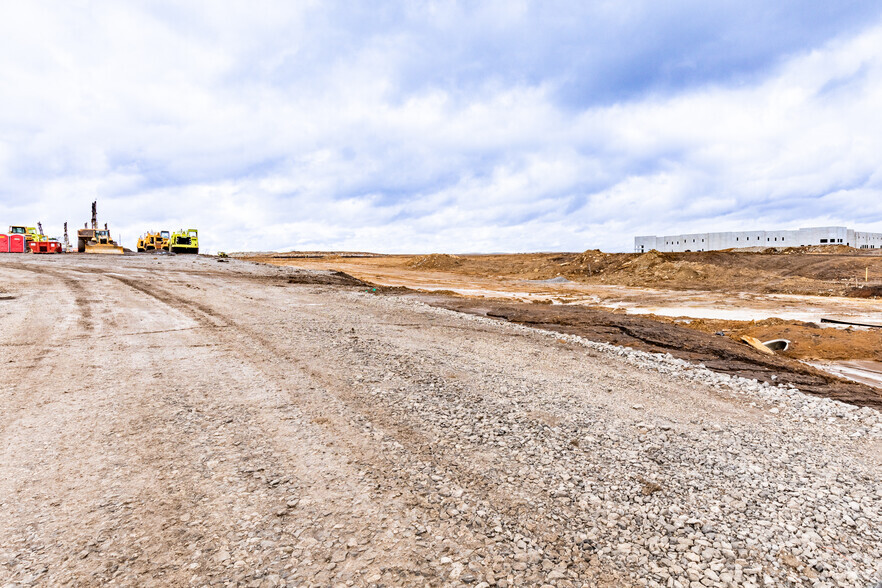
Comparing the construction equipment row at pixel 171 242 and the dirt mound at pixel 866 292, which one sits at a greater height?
the construction equipment row at pixel 171 242

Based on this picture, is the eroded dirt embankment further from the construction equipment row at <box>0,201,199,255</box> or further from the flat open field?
the construction equipment row at <box>0,201,199,255</box>

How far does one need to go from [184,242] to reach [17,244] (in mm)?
16355

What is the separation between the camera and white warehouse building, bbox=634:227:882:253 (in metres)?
62.1

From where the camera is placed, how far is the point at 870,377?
8.52 meters

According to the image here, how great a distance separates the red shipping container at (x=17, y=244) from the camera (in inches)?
1670

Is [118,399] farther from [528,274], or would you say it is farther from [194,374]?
[528,274]

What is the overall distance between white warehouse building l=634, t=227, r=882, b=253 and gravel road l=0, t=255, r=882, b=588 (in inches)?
2653

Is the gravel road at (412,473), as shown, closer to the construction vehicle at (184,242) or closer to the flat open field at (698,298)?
the flat open field at (698,298)

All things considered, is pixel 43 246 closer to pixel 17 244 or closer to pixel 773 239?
pixel 17 244

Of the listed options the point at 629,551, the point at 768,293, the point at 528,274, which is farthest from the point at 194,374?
the point at 528,274

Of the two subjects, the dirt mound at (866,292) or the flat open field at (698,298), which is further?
the dirt mound at (866,292)

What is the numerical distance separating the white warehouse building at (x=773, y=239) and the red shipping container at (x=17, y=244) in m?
74.0

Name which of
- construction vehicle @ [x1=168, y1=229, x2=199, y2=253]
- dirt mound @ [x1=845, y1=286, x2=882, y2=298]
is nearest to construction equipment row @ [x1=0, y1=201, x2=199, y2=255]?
construction vehicle @ [x1=168, y1=229, x2=199, y2=253]

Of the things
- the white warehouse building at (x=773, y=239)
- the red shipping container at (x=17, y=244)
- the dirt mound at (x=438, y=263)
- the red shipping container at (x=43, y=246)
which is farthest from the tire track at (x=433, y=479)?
the white warehouse building at (x=773, y=239)
